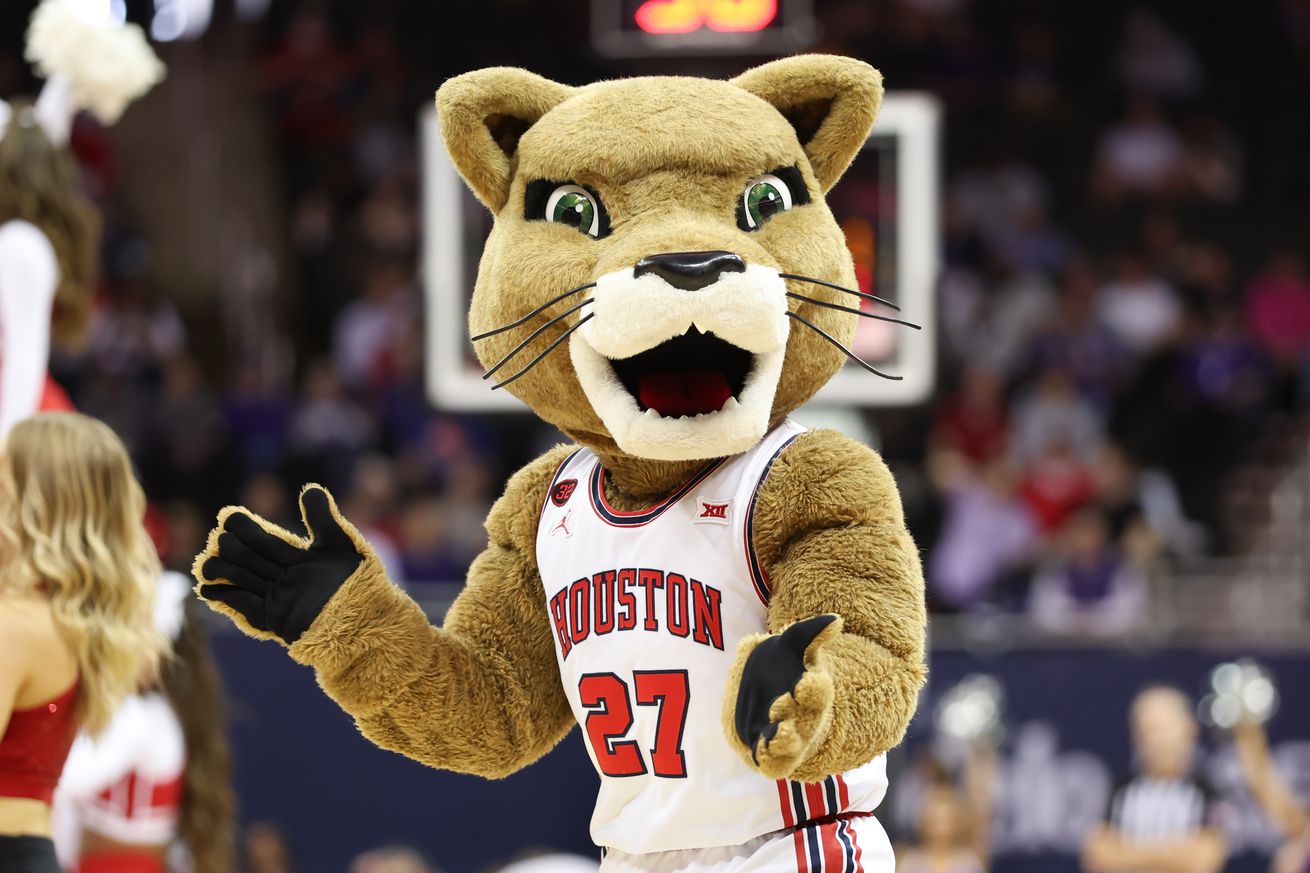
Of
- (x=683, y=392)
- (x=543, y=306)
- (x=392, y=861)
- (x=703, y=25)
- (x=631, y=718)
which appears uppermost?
(x=703, y=25)

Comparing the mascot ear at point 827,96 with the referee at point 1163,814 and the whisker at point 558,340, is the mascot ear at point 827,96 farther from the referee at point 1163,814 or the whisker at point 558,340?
the referee at point 1163,814

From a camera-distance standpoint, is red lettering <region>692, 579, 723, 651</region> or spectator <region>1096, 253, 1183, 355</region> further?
spectator <region>1096, 253, 1183, 355</region>

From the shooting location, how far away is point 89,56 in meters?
4.32

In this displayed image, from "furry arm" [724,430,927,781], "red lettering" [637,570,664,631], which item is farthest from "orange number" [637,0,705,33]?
→ "red lettering" [637,570,664,631]

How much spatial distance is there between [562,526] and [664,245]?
19.5 inches

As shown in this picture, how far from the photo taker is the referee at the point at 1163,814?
22.4 feet

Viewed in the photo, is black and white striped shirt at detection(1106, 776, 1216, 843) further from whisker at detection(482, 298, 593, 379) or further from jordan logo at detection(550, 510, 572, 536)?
whisker at detection(482, 298, 593, 379)

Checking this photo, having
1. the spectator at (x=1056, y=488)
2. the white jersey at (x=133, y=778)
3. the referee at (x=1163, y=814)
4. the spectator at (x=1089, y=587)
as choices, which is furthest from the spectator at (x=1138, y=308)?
the white jersey at (x=133, y=778)

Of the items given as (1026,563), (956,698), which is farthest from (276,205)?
(956,698)

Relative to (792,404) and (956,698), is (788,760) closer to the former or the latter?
(792,404)

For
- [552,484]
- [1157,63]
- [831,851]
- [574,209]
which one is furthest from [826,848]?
[1157,63]

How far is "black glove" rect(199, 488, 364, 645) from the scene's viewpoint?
8.73ft

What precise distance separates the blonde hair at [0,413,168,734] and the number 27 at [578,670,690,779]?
1.22 metres

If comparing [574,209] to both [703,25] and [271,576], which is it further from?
[703,25]
